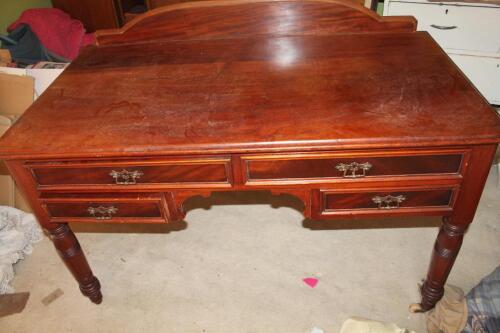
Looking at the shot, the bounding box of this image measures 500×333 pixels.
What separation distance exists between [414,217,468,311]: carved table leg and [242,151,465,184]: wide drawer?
279 mm

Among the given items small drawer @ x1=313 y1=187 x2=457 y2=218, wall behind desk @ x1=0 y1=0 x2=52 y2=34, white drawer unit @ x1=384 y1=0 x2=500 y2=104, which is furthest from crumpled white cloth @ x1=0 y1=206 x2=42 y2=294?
white drawer unit @ x1=384 y1=0 x2=500 y2=104

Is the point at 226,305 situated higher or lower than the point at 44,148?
lower

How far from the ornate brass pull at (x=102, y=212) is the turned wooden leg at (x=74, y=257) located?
0.19m

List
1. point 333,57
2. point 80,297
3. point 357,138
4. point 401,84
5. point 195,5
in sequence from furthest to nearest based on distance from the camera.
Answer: point 80,297
point 195,5
point 333,57
point 401,84
point 357,138

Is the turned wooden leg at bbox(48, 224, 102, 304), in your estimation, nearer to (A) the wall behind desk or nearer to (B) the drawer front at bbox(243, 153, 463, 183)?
(B) the drawer front at bbox(243, 153, 463, 183)

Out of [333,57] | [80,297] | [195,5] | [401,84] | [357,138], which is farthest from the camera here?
[80,297]

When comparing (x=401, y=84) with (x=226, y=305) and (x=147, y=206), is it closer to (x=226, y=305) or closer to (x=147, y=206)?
(x=147, y=206)

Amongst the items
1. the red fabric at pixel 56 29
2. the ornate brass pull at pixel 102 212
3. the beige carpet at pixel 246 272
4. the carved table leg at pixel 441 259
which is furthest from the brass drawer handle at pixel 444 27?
the red fabric at pixel 56 29

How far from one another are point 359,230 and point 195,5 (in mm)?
1478

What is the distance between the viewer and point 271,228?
2266mm

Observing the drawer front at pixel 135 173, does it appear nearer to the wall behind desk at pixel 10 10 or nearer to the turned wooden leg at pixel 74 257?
the turned wooden leg at pixel 74 257

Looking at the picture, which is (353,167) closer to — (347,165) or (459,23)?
(347,165)

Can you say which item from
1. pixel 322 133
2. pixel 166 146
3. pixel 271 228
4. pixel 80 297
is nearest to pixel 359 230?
pixel 271 228

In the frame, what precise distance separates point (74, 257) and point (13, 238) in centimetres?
77
